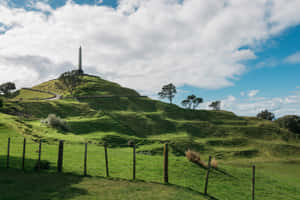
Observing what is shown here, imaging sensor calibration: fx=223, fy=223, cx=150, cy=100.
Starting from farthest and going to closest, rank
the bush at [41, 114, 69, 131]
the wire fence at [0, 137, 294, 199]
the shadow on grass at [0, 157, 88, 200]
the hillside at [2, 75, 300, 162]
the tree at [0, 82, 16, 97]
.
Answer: the tree at [0, 82, 16, 97] → the hillside at [2, 75, 300, 162] → the bush at [41, 114, 69, 131] → the wire fence at [0, 137, 294, 199] → the shadow on grass at [0, 157, 88, 200]

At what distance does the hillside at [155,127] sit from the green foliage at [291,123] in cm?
1043

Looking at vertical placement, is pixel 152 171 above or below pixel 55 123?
below

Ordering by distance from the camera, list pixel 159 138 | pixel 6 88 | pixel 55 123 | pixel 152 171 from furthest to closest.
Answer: pixel 6 88 < pixel 159 138 < pixel 55 123 < pixel 152 171

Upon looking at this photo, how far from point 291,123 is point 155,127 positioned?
69460mm

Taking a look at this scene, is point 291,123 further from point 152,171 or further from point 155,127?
point 152,171

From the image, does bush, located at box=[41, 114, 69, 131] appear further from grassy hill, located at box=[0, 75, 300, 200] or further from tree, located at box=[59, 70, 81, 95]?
tree, located at box=[59, 70, 81, 95]

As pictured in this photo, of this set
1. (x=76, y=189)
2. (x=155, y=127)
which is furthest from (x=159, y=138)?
(x=76, y=189)

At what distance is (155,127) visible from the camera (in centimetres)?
9656

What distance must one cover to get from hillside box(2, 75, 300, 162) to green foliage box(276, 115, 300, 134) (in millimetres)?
10427

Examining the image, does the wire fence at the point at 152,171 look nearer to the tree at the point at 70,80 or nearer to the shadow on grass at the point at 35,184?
the shadow on grass at the point at 35,184

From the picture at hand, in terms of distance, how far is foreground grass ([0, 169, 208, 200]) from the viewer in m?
14.3

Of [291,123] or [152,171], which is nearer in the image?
[152,171]

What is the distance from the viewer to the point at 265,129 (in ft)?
335

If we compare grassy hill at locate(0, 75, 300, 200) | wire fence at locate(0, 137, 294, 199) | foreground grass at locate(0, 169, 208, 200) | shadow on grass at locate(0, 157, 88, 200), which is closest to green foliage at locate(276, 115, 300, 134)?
grassy hill at locate(0, 75, 300, 200)
